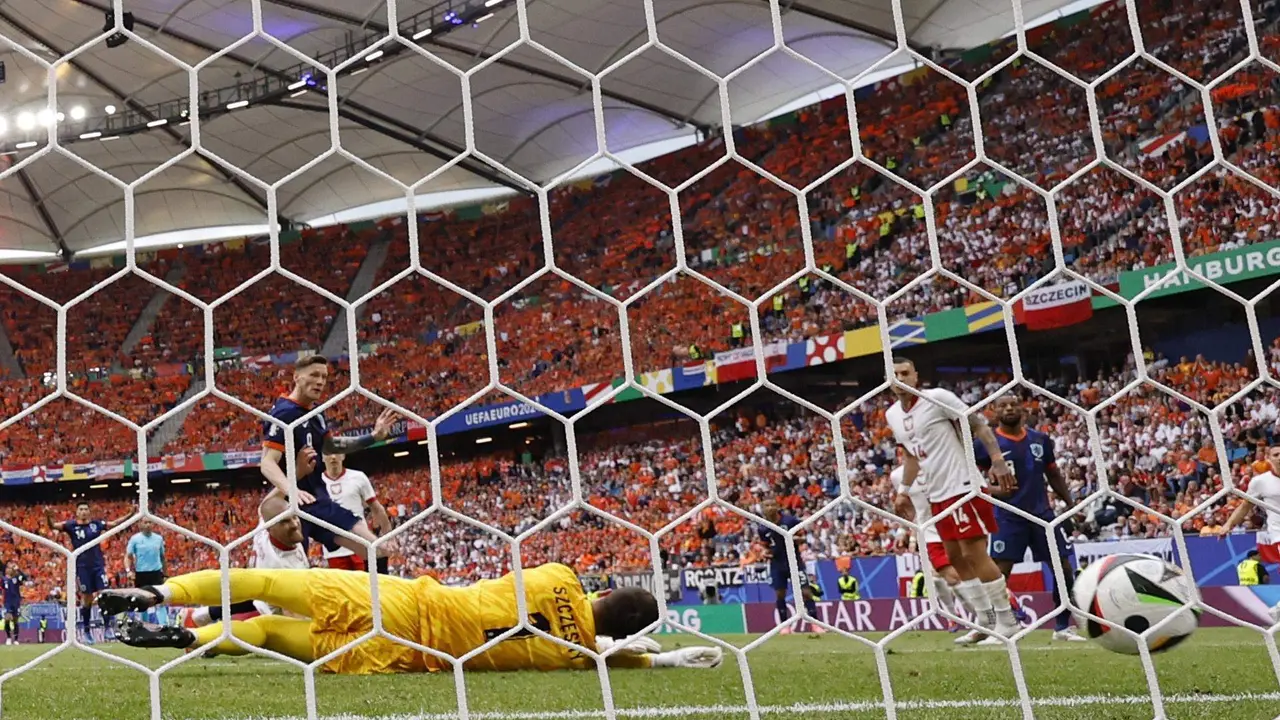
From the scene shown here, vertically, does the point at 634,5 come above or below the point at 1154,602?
above

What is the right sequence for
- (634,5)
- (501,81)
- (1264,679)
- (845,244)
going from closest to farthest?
(1264,679)
(634,5)
(845,244)
(501,81)

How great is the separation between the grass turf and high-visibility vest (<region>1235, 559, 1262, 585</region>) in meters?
2.54

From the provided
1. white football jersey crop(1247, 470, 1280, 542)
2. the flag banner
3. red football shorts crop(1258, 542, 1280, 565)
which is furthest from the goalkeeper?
the flag banner

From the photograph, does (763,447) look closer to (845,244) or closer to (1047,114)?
(845,244)

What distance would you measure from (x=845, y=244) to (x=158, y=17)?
922 centimetres

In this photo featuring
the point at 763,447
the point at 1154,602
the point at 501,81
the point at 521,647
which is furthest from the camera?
the point at 501,81

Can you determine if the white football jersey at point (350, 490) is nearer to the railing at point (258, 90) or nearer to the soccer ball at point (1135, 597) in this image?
the soccer ball at point (1135, 597)

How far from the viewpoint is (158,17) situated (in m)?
14.2

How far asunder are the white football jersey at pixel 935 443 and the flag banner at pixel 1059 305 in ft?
22.9

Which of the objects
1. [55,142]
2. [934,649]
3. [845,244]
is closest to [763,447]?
[845,244]

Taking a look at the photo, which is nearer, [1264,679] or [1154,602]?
[1264,679]

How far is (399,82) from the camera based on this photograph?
14977 mm

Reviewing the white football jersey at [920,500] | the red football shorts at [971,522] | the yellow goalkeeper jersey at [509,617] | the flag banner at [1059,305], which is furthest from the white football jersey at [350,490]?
the flag banner at [1059,305]

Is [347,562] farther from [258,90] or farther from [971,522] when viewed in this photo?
[258,90]
